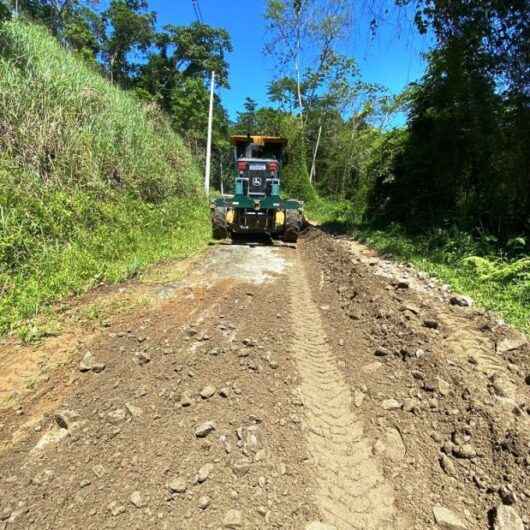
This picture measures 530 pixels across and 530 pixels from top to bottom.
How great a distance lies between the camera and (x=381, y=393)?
9.90ft

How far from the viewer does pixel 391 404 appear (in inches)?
113

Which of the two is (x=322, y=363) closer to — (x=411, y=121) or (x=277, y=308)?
(x=277, y=308)

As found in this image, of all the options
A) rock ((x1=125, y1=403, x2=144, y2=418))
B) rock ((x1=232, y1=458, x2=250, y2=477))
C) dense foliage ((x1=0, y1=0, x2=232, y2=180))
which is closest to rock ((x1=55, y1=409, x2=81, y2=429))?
rock ((x1=125, y1=403, x2=144, y2=418))

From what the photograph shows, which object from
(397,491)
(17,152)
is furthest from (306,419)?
(17,152)

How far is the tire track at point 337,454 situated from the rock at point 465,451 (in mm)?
518

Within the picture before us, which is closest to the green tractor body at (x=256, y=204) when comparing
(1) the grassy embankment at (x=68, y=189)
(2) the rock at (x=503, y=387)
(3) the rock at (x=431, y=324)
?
(1) the grassy embankment at (x=68, y=189)

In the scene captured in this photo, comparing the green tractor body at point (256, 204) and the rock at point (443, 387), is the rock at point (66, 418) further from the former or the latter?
the green tractor body at point (256, 204)

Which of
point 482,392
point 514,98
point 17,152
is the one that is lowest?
point 482,392

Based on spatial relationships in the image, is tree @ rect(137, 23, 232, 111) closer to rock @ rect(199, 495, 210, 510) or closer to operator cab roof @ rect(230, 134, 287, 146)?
operator cab roof @ rect(230, 134, 287, 146)

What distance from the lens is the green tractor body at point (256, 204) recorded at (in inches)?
329

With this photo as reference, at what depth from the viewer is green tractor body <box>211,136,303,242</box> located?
8.37 m

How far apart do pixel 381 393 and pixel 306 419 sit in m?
0.74

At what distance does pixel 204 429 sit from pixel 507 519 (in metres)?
1.70

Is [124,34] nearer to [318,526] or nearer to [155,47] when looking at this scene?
[155,47]
